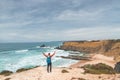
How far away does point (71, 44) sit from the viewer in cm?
17700

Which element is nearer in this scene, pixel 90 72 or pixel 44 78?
pixel 44 78

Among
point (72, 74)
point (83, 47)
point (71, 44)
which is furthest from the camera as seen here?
point (71, 44)

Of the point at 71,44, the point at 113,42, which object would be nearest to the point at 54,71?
the point at 113,42

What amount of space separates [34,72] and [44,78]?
3.48 meters

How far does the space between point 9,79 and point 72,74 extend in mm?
7170

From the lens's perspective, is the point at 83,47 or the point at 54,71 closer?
the point at 54,71

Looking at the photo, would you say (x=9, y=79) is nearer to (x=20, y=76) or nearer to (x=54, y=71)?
(x=20, y=76)

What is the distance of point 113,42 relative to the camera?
137 m

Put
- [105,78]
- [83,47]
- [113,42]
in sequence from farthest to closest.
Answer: [83,47] < [113,42] < [105,78]

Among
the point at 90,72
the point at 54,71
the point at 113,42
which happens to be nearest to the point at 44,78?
the point at 54,71

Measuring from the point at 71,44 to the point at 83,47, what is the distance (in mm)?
22057

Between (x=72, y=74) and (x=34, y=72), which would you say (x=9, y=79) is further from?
(x=72, y=74)

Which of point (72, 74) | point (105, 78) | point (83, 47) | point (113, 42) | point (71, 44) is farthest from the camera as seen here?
point (71, 44)

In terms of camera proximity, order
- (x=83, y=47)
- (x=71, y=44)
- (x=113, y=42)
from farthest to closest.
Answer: (x=71, y=44), (x=83, y=47), (x=113, y=42)
